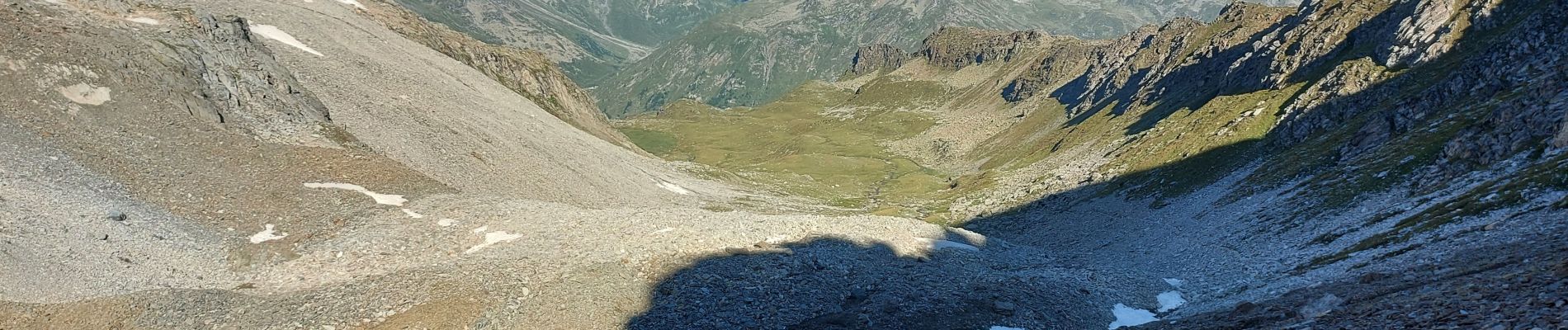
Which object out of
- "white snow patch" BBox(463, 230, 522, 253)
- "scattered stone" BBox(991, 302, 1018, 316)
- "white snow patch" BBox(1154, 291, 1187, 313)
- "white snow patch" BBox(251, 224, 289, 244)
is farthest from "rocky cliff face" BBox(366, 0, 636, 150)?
"scattered stone" BBox(991, 302, 1018, 316)

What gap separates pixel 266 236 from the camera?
43594 mm

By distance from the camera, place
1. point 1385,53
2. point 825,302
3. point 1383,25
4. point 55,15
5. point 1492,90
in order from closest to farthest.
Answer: point 825,302
point 55,15
point 1492,90
point 1385,53
point 1383,25

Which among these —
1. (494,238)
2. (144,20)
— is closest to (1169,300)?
(494,238)

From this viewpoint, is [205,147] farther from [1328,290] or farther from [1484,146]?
[1484,146]

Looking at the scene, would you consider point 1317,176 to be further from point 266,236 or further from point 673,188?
point 266,236

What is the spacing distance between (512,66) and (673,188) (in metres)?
67.4

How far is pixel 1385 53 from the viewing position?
9925 cm

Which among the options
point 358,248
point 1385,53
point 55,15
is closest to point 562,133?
point 55,15

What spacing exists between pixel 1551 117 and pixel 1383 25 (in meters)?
74.4

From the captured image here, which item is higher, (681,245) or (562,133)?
(681,245)

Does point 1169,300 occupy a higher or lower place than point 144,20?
lower

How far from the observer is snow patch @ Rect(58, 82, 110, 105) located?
2060 inches

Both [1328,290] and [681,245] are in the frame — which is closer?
[1328,290]

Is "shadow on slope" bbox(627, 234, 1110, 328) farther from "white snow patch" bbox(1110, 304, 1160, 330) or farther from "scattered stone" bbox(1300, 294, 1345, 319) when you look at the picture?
"scattered stone" bbox(1300, 294, 1345, 319)
